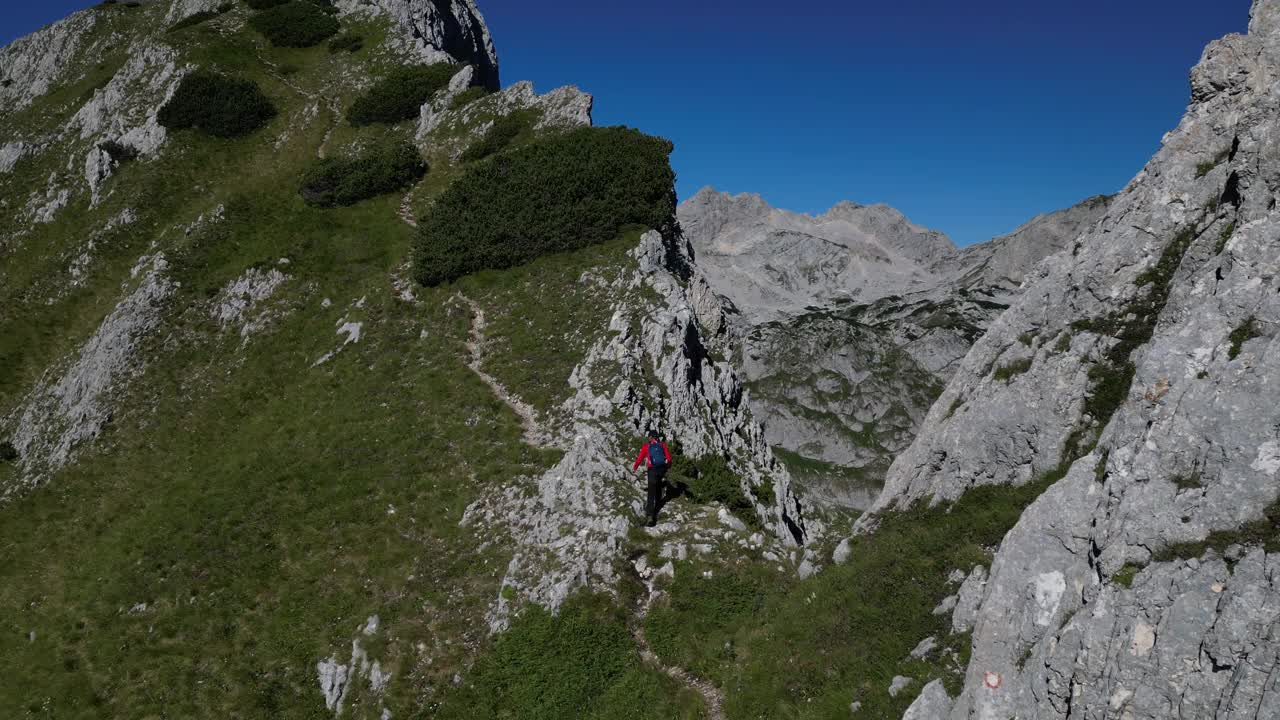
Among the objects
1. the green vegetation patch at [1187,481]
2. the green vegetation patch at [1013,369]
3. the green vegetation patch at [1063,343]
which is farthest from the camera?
the green vegetation patch at [1013,369]

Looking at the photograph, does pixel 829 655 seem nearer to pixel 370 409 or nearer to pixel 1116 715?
pixel 1116 715

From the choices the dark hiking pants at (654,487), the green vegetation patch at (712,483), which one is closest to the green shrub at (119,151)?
the green vegetation patch at (712,483)

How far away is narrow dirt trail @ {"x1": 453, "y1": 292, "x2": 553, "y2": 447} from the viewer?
3039cm

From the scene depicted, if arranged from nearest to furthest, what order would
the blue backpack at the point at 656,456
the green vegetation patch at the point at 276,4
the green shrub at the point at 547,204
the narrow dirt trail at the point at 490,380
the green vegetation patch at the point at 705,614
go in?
the green vegetation patch at the point at 705,614 → the blue backpack at the point at 656,456 → the narrow dirt trail at the point at 490,380 → the green shrub at the point at 547,204 → the green vegetation patch at the point at 276,4

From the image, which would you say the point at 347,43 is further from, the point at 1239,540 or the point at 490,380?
the point at 1239,540

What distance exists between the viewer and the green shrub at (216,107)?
191 ft

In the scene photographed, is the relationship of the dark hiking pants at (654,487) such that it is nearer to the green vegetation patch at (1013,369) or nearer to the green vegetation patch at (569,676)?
the green vegetation patch at (569,676)

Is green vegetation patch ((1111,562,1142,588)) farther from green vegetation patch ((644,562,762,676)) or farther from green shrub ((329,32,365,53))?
green shrub ((329,32,365,53))

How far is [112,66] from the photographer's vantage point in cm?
7200

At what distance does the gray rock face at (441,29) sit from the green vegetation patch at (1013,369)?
63.0m

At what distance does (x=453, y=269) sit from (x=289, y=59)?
159 feet

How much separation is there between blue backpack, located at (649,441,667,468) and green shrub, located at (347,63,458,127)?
162 feet

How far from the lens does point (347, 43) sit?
2876 inches

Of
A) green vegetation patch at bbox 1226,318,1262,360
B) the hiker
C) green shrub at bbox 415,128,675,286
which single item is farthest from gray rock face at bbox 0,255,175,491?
green vegetation patch at bbox 1226,318,1262,360
